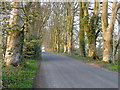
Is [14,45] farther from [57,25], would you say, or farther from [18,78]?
[57,25]

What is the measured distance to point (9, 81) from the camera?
319 inches

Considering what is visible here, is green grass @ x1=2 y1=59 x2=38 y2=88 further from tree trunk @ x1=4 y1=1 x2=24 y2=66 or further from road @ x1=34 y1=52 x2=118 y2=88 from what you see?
tree trunk @ x1=4 y1=1 x2=24 y2=66

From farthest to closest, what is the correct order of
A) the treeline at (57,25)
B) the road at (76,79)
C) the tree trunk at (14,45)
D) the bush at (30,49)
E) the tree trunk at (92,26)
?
the tree trunk at (92,26)
the bush at (30,49)
the tree trunk at (14,45)
the treeline at (57,25)
the road at (76,79)

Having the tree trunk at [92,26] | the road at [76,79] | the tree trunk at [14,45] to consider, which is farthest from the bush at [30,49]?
the tree trunk at [92,26]

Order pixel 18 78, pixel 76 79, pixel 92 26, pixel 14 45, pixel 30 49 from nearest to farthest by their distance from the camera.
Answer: pixel 18 78
pixel 76 79
pixel 14 45
pixel 30 49
pixel 92 26

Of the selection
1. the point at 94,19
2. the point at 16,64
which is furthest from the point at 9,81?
the point at 94,19

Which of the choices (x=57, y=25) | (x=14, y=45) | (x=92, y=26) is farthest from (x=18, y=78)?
(x=57, y=25)

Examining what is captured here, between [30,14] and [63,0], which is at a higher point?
[63,0]

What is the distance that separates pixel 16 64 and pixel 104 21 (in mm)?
11413

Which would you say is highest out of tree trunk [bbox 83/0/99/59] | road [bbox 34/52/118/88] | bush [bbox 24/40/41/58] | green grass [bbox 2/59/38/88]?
tree trunk [bbox 83/0/99/59]

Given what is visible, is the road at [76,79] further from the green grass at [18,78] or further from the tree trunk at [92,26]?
the tree trunk at [92,26]

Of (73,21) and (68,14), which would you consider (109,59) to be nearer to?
(73,21)

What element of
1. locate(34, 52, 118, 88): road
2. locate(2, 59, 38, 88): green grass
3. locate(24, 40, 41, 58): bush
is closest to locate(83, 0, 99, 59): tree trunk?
locate(24, 40, 41, 58): bush

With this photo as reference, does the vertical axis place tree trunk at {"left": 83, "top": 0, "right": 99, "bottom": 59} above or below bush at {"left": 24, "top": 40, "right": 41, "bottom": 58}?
above
